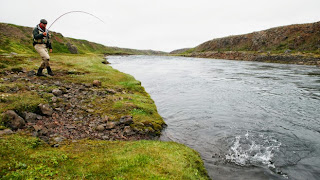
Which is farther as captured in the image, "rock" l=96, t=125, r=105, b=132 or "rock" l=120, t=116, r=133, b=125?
"rock" l=120, t=116, r=133, b=125

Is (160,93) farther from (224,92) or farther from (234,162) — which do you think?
(234,162)

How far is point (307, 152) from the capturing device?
1071 centimetres

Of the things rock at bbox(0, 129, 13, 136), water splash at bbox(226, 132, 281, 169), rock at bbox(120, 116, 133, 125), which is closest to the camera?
rock at bbox(0, 129, 13, 136)

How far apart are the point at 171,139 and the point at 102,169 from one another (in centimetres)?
585

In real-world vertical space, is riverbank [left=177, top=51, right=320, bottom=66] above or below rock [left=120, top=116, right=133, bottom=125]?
above

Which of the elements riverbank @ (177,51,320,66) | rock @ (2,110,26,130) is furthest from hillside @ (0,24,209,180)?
riverbank @ (177,51,320,66)

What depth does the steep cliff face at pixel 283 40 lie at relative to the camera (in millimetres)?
94812

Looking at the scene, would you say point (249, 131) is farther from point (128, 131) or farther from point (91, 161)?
point (91, 161)

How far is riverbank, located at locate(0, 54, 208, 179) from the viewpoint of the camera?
661cm

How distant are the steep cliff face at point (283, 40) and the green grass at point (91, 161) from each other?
101856mm

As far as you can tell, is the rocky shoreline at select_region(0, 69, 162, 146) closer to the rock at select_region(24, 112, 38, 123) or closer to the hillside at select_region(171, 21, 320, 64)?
the rock at select_region(24, 112, 38, 123)

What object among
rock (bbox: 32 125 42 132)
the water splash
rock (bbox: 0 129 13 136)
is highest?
rock (bbox: 0 129 13 136)

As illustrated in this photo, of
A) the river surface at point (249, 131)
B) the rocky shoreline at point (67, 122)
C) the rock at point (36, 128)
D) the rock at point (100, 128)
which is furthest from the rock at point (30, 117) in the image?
the river surface at point (249, 131)

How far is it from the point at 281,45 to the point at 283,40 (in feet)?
19.4
